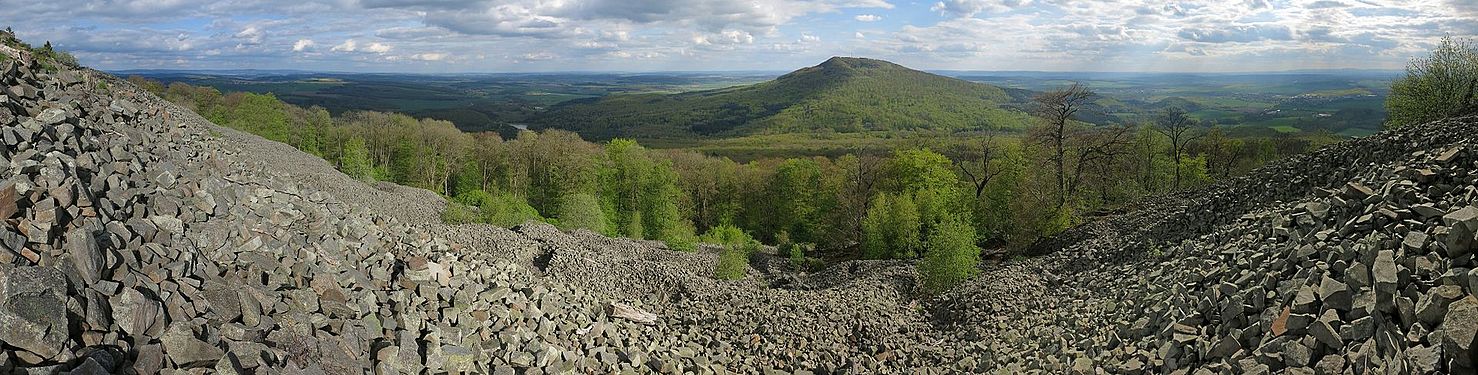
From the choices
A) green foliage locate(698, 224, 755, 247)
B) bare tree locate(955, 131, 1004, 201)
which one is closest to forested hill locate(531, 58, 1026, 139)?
bare tree locate(955, 131, 1004, 201)

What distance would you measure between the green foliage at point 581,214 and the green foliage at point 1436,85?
3598cm

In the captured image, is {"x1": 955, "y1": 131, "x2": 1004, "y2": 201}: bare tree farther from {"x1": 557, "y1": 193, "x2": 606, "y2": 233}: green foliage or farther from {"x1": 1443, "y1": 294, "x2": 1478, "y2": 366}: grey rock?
{"x1": 1443, "y1": 294, "x2": 1478, "y2": 366}: grey rock

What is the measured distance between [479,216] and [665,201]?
599 inches

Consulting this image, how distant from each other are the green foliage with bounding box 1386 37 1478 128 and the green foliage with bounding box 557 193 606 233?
118 feet

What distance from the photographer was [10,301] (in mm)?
5004

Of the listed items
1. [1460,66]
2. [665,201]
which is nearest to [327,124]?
[665,201]

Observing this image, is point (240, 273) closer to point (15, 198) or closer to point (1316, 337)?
point (15, 198)

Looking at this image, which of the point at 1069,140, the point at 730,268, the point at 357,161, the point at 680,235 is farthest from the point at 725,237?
the point at 357,161

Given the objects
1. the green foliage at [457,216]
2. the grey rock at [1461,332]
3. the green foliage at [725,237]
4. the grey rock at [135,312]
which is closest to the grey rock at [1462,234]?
the grey rock at [1461,332]

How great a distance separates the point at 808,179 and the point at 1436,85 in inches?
1231

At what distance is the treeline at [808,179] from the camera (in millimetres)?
28297

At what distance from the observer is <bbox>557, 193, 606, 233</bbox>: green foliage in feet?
118

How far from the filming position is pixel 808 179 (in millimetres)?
46812

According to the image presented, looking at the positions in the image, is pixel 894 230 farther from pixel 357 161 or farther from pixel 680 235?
pixel 357 161
